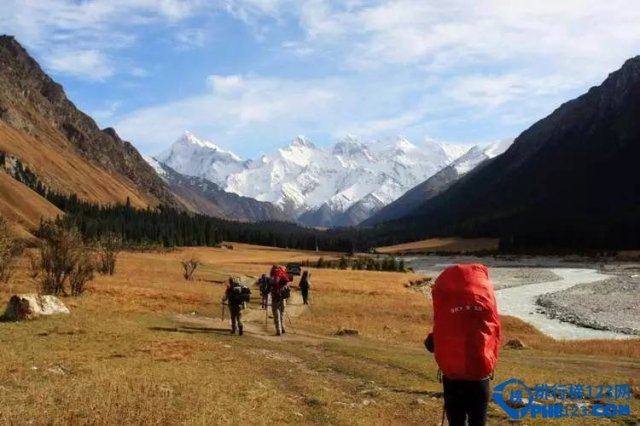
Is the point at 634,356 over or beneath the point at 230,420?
beneath

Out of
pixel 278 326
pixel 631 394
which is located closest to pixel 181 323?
pixel 278 326

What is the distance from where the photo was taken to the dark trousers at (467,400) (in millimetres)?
8992

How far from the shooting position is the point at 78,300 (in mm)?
38812

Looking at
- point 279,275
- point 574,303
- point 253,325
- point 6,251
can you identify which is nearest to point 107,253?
point 6,251

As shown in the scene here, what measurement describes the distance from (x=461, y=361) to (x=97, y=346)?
58.9 ft

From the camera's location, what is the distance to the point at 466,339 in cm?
891

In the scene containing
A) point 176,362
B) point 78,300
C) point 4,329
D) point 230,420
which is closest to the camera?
point 230,420

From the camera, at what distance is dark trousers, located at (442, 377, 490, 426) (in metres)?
8.99

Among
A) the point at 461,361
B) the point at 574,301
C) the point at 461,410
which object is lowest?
the point at 574,301

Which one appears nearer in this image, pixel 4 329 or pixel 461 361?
pixel 461 361

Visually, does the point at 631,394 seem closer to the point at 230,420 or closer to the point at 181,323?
the point at 230,420

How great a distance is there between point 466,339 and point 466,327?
182 mm
